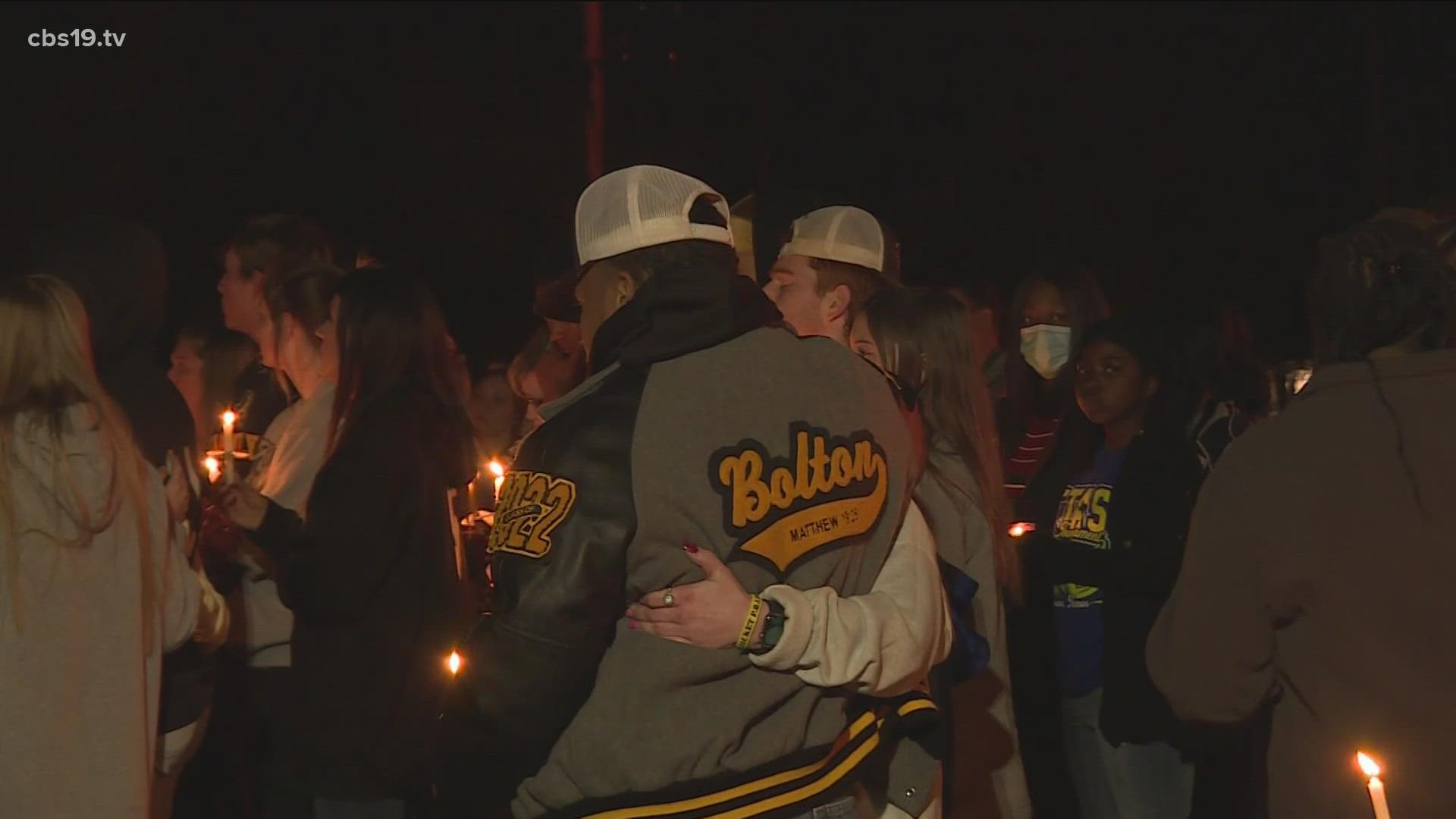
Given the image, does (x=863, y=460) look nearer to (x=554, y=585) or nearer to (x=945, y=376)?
(x=554, y=585)

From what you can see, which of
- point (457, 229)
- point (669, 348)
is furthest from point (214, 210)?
point (669, 348)

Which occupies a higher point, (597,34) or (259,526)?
(597,34)

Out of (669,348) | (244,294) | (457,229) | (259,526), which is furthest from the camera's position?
(457,229)

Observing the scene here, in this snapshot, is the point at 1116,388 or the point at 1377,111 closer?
the point at 1116,388

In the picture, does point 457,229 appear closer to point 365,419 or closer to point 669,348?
point 365,419

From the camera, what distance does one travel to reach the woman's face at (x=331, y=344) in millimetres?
5270

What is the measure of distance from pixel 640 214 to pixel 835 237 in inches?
67.8

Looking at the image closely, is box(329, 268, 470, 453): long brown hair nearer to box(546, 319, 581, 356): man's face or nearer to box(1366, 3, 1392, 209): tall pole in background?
box(546, 319, 581, 356): man's face

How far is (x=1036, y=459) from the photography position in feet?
23.0

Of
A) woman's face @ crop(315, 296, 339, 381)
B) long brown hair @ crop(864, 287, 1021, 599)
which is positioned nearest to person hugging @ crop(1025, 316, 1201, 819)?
long brown hair @ crop(864, 287, 1021, 599)

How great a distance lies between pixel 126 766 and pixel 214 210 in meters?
12.7

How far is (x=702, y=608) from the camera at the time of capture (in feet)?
9.87

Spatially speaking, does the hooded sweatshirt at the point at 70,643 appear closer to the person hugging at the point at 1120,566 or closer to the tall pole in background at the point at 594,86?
the person hugging at the point at 1120,566

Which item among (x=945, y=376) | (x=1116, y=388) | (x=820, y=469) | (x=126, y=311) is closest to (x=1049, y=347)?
(x=1116, y=388)
